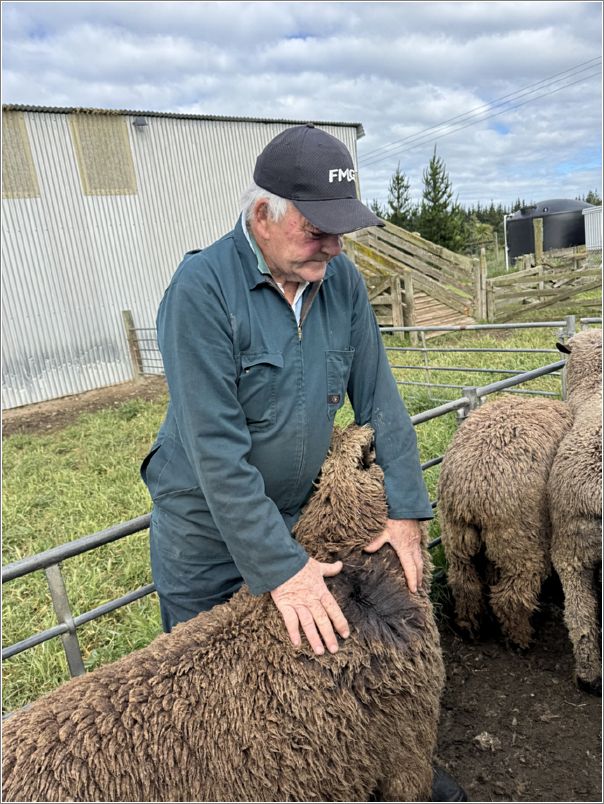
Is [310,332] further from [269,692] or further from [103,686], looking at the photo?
[103,686]

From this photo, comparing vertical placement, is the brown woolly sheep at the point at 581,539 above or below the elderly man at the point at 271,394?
below

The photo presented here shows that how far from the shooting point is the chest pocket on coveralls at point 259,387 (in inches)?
70.0

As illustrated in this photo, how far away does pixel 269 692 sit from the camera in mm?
1696

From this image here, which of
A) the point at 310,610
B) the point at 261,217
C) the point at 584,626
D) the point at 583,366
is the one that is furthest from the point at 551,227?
the point at 310,610

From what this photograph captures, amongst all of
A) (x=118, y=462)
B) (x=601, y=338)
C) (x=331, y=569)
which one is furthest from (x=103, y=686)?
(x=118, y=462)

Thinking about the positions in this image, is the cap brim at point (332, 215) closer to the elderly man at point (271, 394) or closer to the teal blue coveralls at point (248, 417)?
the elderly man at point (271, 394)

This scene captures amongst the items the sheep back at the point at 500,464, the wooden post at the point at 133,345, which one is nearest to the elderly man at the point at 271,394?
the sheep back at the point at 500,464

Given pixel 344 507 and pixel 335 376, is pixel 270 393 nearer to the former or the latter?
pixel 335 376

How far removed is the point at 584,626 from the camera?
9.20 feet

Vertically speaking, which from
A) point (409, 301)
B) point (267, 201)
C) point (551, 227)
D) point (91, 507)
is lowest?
point (91, 507)

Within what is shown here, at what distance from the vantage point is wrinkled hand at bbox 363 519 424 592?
1.98 metres

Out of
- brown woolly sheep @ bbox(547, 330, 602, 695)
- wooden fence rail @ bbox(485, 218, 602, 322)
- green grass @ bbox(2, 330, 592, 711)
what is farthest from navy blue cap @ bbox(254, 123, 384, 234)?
wooden fence rail @ bbox(485, 218, 602, 322)

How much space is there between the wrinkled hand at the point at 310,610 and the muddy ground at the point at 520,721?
138 centimetres

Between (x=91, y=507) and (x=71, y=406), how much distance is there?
23.4 feet
